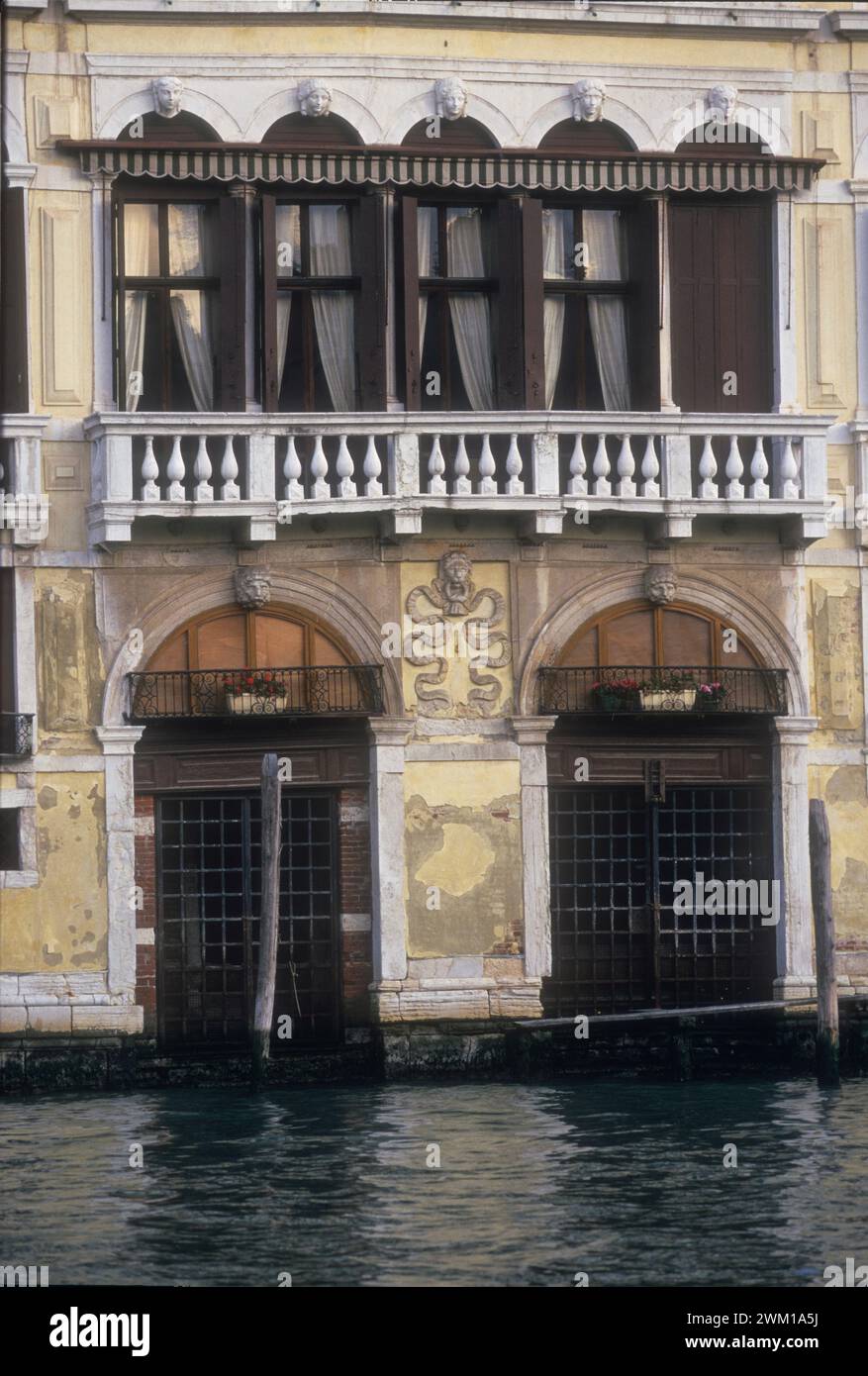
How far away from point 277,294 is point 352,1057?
17.8 feet

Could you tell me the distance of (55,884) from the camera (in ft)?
66.7

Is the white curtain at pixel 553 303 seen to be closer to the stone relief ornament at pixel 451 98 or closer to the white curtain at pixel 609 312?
the white curtain at pixel 609 312

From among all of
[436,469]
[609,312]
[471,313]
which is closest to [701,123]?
[609,312]

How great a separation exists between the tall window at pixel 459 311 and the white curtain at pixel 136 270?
1965 millimetres

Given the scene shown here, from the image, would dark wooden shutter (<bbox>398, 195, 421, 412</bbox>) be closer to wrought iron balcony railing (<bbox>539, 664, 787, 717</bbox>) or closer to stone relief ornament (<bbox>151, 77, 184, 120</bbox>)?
stone relief ornament (<bbox>151, 77, 184, 120</bbox>)

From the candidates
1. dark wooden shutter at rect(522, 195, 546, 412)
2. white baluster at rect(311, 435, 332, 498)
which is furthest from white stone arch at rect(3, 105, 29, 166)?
dark wooden shutter at rect(522, 195, 546, 412)

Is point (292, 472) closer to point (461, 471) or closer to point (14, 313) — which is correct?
point (461, 471)

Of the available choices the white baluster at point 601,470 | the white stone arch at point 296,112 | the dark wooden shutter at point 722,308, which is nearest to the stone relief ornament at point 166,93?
the white stone arch at point 296,112

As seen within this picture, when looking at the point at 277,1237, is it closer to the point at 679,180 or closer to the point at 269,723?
the point at 269,723

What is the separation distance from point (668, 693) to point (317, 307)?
3731 millimetres

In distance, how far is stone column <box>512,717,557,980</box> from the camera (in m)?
20.8

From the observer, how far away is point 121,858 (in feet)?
67.1
